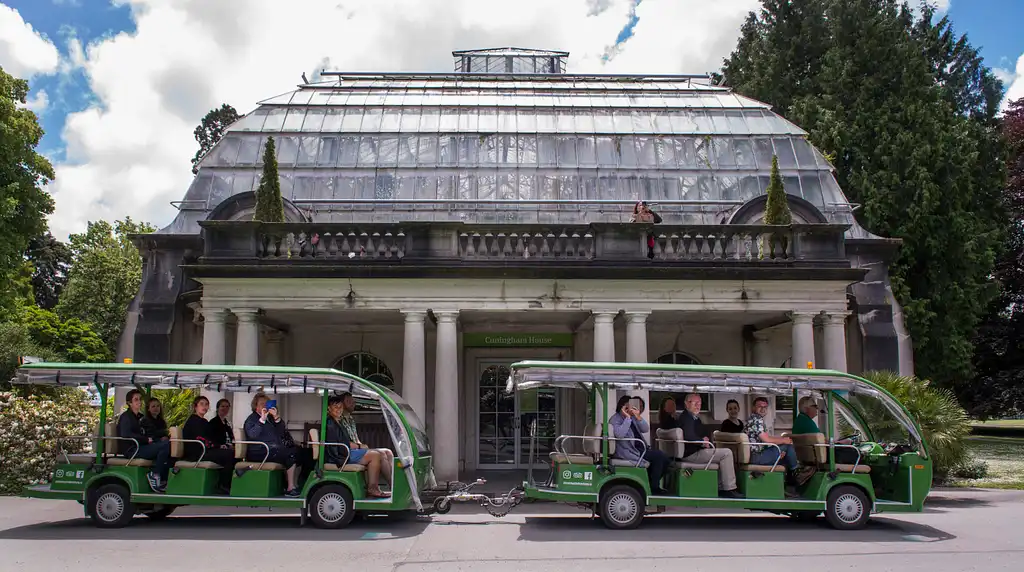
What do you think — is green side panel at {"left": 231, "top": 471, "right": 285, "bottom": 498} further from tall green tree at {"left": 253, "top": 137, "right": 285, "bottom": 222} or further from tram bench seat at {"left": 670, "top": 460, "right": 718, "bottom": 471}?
tall green tree at {"left": 253, "top": 137, "right": 285, "bottom": 222}

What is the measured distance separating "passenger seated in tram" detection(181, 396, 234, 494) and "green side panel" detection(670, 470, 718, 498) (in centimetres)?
597

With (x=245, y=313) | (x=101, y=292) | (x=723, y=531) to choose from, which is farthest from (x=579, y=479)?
(x=101, y=292)

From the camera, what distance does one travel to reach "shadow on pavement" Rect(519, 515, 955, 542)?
11008mm

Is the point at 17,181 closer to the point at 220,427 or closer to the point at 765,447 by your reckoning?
the point at 220,427

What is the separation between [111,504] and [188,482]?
3.27 ft

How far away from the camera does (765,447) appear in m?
12.1

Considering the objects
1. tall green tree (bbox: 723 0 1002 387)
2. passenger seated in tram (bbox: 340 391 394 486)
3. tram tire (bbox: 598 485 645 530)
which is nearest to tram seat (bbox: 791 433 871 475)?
tram tire (bbox: 598 485 645 530)

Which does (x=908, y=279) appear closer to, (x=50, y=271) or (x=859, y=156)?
(x=859, y=156)

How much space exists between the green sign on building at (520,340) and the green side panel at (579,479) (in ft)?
32.2

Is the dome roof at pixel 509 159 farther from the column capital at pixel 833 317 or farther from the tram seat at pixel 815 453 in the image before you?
the tram seat at pixel 815 453

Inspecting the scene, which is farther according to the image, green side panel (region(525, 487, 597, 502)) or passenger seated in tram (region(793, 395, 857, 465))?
passenger seated in tram (region(793, 395, 857, 465))

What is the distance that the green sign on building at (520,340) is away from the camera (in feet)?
70.7

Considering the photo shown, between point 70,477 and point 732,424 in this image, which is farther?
point 732,424

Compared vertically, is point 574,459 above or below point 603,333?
below
